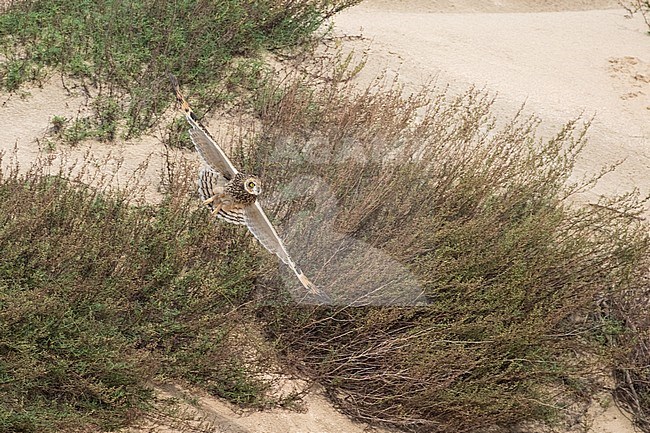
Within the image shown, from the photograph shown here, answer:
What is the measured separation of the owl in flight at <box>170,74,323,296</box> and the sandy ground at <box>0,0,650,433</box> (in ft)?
3.17

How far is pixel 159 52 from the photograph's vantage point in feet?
24.2

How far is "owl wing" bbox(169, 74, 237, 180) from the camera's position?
454cm

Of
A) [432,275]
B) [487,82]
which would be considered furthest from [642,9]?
[432,275]

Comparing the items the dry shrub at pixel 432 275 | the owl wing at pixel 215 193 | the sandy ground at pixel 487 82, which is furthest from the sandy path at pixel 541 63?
the owl wing at pixel 215 193

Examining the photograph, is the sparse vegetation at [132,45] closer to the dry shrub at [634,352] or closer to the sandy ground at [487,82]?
the sandy ground at [487,82]

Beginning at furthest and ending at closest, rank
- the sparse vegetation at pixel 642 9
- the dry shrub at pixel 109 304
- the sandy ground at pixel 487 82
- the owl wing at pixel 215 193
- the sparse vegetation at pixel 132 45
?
the sparse vegetation at pixel 642 9 → the sparse vegetation at pixel 132 45 → the sandy ground at pixel 487 82 → the owl wing at pixel 215 193 → the dry shrub at pixel 109 304

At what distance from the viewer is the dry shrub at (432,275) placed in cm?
536

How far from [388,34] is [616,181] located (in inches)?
107

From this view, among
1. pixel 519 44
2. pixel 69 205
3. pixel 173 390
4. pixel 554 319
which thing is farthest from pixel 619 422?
pixel 519 44

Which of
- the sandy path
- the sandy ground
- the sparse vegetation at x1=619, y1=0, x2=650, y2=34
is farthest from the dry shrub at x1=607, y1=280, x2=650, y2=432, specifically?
the sparse vegetation at x1=619, y1=0, x2=650, y2=34

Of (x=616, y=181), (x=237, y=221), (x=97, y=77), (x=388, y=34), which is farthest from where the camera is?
(x=388, y=34)

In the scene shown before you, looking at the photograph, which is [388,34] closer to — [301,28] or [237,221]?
[301,28]

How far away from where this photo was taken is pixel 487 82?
8.80 m

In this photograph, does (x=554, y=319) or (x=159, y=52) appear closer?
(x=554, y=319)
